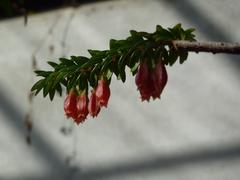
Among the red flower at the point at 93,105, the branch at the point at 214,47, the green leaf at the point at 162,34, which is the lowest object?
the red flower at the point at 93,105

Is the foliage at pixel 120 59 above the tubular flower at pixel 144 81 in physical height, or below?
above

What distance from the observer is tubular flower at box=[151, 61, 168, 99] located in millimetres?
850

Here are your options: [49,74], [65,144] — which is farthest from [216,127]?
[49,74]

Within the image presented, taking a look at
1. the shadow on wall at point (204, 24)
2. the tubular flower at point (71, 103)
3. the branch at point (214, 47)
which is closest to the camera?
the branch at point (214, 47)

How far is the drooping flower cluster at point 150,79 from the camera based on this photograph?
85cm

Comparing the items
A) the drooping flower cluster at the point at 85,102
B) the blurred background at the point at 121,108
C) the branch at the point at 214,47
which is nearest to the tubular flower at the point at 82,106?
the drooping flower cluster at the point at 85,102

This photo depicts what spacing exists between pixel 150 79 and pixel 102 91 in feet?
0.27

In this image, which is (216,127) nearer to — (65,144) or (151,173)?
(151,173)

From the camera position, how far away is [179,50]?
2.63 feet

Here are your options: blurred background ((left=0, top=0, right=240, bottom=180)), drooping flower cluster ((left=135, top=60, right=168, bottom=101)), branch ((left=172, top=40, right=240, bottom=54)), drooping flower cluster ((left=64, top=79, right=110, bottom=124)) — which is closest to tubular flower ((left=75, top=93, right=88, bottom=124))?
drooping flower cluster ((left=64, top=79, right=110, bottom=124))

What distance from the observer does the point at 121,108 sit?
2586 millimetres

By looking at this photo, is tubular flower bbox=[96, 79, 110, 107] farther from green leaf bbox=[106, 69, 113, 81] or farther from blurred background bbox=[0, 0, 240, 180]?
blurred background bbox=[0, 0, 240, 180]

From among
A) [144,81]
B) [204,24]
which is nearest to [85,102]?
[144,81]

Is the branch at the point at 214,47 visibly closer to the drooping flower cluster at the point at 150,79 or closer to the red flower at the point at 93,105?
the drooping flower cluster at the point at 150,79
